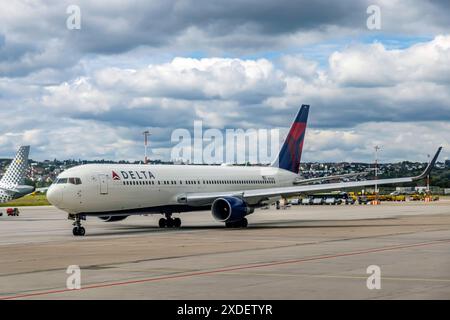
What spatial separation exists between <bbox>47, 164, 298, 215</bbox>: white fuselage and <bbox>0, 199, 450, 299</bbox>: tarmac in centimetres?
344

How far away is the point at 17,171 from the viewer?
72.4 metres

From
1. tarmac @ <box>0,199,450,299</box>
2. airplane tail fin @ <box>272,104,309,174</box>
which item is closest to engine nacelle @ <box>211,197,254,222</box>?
tarmac @ <box>0,199,450,299</box>

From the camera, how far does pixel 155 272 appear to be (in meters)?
19.4

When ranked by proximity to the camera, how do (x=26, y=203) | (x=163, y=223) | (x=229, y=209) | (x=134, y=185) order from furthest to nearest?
(x=26, y=203), (x=163, y=223), (x=229, y=209), (x=134, y=185)

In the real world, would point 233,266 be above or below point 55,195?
below

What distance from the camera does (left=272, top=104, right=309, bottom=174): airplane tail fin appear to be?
180 feet

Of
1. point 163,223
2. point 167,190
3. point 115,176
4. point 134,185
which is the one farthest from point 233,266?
point 163,223

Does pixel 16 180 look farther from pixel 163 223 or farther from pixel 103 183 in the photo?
pixel 103 183

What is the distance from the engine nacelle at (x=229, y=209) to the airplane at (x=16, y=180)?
31989 mm

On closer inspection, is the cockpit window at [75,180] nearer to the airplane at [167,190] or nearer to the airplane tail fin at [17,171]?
the airplane at [167,190]

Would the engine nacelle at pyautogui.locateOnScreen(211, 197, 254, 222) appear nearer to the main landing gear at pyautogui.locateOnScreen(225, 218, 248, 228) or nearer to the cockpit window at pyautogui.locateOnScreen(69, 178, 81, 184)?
the main landing gear at pyautogui.locateOnScreen(225, 218, 248, 228)

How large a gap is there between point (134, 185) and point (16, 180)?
114 ft
